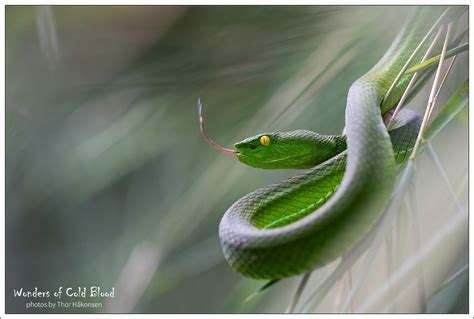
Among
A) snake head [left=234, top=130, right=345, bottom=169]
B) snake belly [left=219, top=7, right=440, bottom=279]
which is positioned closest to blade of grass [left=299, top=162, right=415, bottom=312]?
snake belly [left=219, top=7, right=440, bottom=279]

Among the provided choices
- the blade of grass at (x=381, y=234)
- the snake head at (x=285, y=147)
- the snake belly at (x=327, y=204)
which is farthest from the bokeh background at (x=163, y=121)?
the blade of grass at (x=381, y=234)

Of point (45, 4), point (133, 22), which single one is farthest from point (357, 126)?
point (45, 4)

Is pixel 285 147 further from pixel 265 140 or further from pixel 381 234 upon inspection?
pixel 381 234

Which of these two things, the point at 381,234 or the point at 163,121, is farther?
the point at 163,121

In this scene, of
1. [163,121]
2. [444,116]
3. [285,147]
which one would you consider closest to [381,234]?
[444,116]

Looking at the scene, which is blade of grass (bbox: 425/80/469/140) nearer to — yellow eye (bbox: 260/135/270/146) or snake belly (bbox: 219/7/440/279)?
Result: snake belly (bbox: 219/7/440/279)
